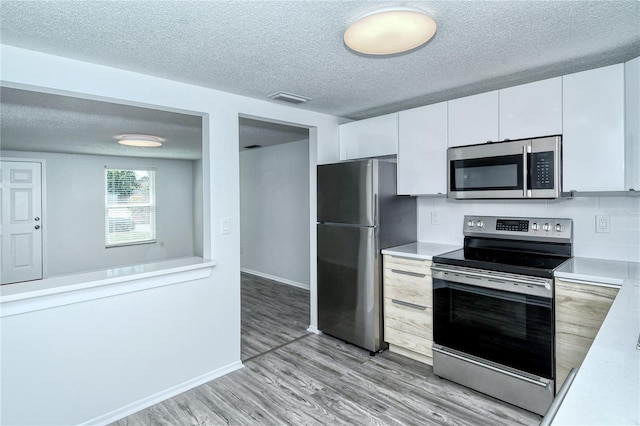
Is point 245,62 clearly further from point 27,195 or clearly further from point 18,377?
point 27,195

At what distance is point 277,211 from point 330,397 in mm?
3680

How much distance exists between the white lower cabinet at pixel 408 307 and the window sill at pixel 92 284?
58.9 inches

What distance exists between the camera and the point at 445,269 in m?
2.62

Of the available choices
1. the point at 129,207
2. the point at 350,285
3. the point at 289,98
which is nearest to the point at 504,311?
the point at 350,285

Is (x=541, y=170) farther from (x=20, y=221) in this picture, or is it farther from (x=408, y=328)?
(x=20, y=221)

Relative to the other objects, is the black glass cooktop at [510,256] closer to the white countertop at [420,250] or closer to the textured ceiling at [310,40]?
the white countertop at [420,250]

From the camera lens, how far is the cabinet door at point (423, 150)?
2.92m

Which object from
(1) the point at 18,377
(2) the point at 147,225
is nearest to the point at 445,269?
(1) the point at 18,377

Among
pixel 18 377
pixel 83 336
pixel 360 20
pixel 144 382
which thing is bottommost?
pixel 144 382

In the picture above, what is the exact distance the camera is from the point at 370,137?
3.46 metres

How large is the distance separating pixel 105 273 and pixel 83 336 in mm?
401

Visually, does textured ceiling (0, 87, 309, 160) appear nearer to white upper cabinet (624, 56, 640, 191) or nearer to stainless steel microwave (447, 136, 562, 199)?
stainless steel microwave (447, 136, 562, 199)

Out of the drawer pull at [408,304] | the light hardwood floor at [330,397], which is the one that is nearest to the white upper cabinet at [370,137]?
the drawer pull at [408,304]

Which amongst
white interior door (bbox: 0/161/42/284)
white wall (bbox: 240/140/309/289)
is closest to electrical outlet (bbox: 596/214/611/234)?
white wall (bbox: 240/140/309/289)
